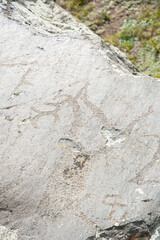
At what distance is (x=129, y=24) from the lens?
372 centimetres

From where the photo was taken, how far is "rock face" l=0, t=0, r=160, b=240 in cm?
170

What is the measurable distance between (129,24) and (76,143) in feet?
7.43

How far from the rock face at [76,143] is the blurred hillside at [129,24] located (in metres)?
0.99

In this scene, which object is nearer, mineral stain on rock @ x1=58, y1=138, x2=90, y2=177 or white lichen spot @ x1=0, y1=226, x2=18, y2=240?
white lichen spot @ x1=0, y1=226, x2=18, y2=240

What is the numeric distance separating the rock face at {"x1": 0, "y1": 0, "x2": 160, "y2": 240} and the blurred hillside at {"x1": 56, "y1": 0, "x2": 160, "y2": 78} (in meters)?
0.99

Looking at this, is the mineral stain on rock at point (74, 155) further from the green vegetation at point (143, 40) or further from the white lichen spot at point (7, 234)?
the green vegetation at point (143, 40)

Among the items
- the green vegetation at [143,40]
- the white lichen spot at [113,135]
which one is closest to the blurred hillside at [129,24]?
the green vegetation at [143,40]

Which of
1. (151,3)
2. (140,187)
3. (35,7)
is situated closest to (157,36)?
(151,3)

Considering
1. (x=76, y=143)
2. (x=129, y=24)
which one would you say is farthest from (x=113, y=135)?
(x=129, y=24)

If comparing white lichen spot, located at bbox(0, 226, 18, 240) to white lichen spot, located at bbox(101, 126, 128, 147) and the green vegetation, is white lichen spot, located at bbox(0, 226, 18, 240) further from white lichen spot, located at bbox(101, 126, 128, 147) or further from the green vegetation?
the green vegetation

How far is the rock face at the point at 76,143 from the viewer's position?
1.70 meters

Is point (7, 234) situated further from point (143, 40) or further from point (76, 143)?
point (143, 40)

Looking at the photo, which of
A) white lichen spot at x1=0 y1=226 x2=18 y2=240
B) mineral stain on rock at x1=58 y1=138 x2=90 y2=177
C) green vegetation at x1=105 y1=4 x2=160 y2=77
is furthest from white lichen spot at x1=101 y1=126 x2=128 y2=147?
green vegetation at x1=105 y1=4 x2=160 y2=77

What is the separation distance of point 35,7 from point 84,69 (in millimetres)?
1316
